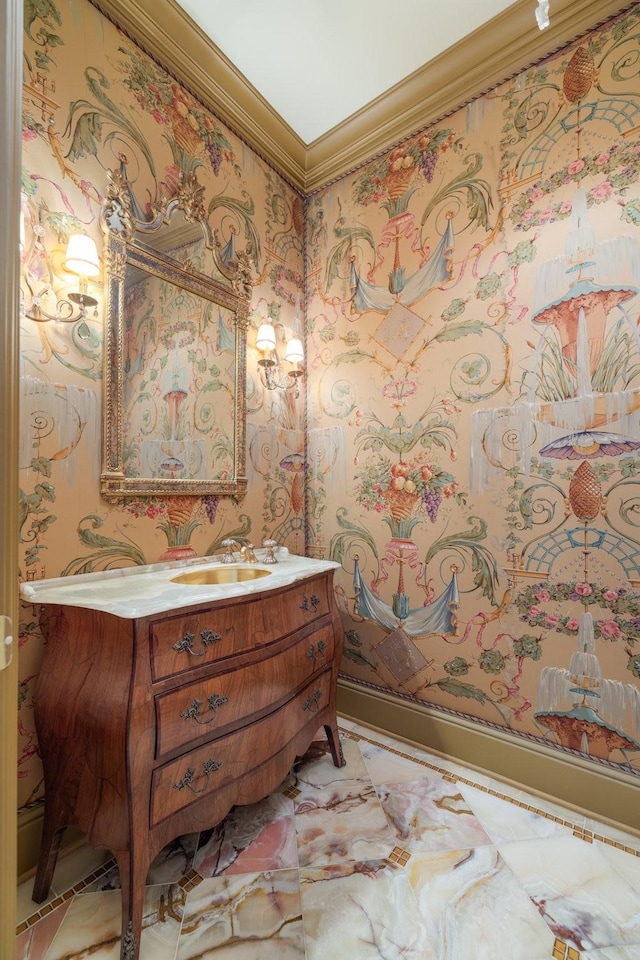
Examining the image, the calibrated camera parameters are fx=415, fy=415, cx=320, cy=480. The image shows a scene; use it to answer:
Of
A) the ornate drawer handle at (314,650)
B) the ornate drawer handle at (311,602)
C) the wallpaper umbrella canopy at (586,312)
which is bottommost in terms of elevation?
the ornate drawer handle at (314,650)

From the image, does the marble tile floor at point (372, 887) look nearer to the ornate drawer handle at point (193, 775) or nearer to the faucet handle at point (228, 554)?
the ornate drawer handle at point (193, 775)

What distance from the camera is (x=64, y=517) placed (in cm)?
149

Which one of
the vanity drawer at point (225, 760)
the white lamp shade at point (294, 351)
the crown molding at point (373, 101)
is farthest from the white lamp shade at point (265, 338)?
the vanity drawer at point (225, 760)

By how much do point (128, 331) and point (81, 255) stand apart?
1.00 ft

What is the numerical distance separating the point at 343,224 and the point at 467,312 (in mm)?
1023

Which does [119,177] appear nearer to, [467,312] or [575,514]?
[467,312]

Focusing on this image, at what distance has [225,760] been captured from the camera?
133 centimetres

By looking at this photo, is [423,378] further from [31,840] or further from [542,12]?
[31,840]

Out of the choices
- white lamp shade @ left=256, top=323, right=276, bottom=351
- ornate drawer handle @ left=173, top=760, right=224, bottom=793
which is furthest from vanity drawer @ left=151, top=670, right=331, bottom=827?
white lamp shade @ left=256, top=323, right=276, bottom=351

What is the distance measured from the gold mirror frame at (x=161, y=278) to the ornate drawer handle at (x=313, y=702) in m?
1.00

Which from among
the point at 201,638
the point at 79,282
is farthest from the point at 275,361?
the point at 201,638

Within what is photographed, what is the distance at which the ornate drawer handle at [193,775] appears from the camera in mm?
1216

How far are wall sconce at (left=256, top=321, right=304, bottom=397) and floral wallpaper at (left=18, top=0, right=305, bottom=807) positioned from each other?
0.05 m

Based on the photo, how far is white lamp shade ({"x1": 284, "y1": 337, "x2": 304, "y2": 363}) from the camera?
239 centimetres
